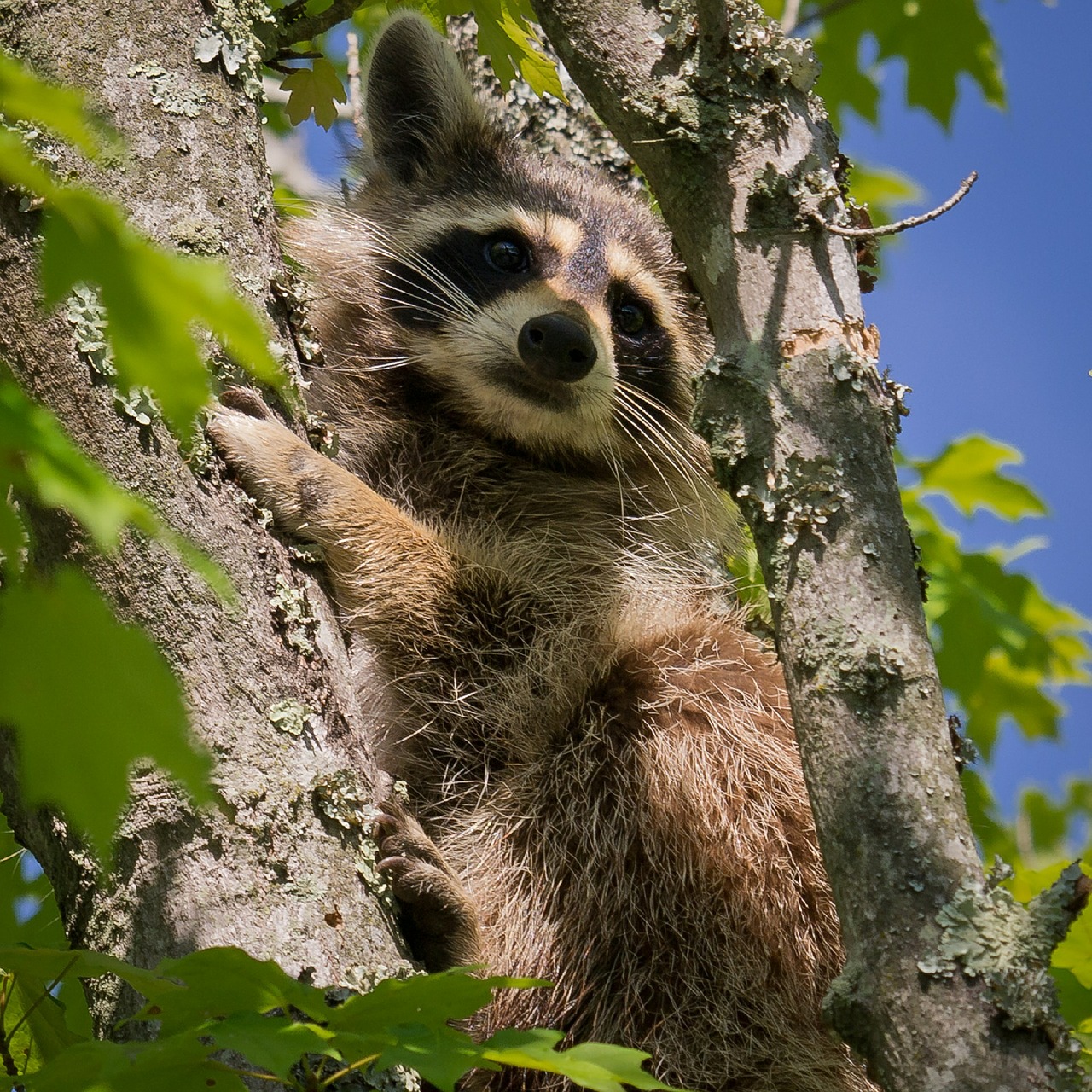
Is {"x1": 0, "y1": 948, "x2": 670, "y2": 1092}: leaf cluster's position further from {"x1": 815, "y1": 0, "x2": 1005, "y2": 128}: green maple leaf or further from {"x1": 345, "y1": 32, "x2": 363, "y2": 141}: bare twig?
{"x1": 815, "y1": 0, "x2": 1005, "y2": 128}: green maple leaf

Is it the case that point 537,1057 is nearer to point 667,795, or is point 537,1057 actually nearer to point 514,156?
point 667,795

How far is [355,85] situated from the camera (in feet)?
16.6

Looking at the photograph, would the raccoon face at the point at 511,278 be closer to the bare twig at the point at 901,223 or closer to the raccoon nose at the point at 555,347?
the raccoon nose at the point at 555,347

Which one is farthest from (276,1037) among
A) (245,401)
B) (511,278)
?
(511,278)

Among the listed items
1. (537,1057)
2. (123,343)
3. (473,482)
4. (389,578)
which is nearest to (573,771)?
(389,578)

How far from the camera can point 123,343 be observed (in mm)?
1254

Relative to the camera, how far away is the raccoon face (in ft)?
13.3

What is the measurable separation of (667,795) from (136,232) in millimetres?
2043

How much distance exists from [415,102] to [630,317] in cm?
118

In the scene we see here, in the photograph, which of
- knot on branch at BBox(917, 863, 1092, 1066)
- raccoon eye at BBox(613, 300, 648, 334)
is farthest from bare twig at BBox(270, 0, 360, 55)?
knot on branch at BBox(917, 863, 1092, 1066)

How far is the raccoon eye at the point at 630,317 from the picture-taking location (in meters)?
4.50

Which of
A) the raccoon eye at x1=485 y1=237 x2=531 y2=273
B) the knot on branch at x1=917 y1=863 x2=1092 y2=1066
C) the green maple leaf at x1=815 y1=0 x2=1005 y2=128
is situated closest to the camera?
the knot on branch at x1=917 y1=863 x2=1092 y2=1066

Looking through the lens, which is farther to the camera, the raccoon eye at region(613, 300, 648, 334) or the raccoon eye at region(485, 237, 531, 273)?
the raccoon eye at region(613, 300, 648, 334)

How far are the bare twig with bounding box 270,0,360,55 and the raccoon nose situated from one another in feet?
3.47
